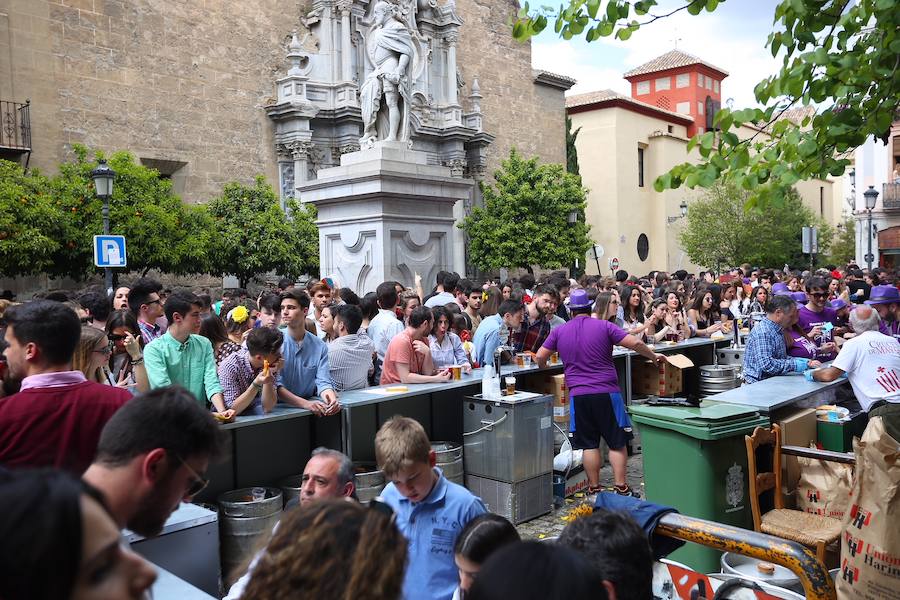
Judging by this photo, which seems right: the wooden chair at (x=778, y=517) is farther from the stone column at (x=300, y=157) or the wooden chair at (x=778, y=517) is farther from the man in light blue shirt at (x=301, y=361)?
the stone column at (x=300, y=157)

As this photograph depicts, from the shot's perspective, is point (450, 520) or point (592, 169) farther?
point (592, 169)

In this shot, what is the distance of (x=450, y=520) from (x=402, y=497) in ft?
1.00

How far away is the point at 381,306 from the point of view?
30.1 feet

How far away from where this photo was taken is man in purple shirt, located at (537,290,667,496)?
7.58 m

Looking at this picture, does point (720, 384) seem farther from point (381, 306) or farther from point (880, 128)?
point (880, 128)

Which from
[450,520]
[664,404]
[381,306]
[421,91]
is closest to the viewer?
[450,520]

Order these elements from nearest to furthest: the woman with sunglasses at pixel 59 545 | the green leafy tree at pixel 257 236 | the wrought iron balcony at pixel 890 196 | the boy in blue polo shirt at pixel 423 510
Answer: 1. the woman with sunglasses at pixel 59 545
2. the boy in blue polo shirt at pixel 423 510
3. the green leafy tree at pixel 257 236
4. the wrought iron balcony at pixel 890 196

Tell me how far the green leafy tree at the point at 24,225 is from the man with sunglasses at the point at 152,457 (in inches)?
571

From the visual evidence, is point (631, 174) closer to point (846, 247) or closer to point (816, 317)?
point (846, 247)

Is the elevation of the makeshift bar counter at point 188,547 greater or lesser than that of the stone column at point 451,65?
lesser

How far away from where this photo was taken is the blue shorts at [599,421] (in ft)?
24.9

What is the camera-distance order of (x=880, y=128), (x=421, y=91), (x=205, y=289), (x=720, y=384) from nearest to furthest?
(x=880, y=128) → (x=720, y=384) → (x=205, y=289) → (x=421, y=91)

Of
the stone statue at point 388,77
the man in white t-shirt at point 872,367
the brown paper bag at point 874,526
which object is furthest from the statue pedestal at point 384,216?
the brown paper bag at point 874,526

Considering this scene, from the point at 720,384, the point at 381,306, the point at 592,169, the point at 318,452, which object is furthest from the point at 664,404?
the point at 592,169
